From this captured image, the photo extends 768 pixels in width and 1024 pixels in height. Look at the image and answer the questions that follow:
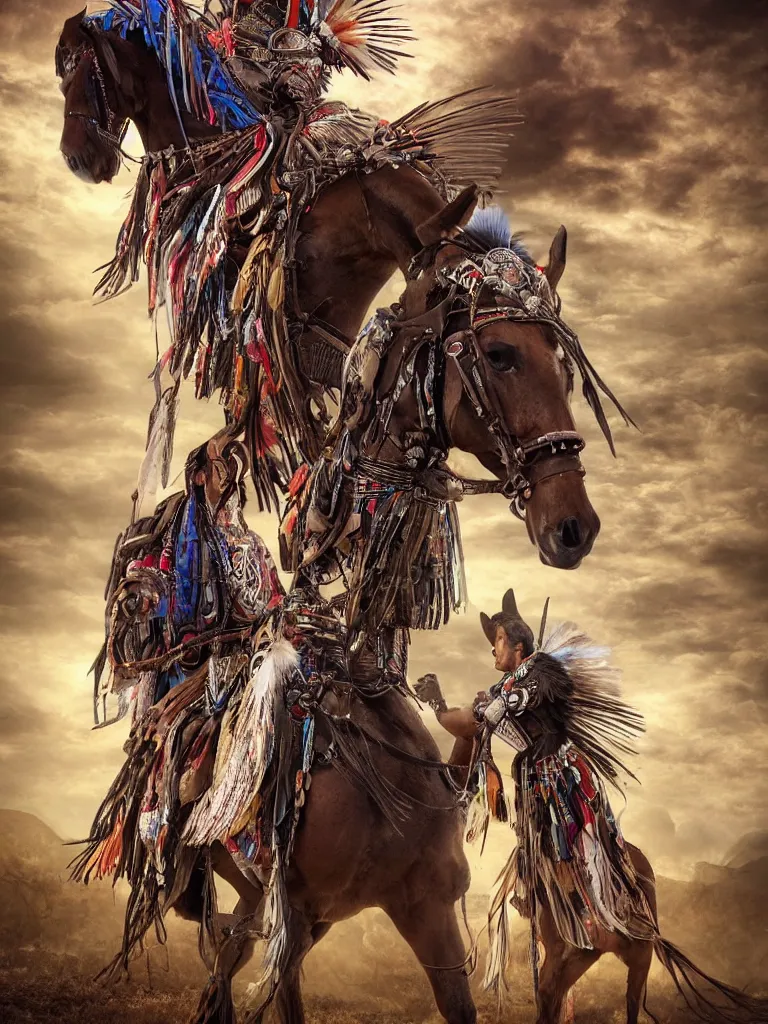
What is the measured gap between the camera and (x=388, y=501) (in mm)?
2221

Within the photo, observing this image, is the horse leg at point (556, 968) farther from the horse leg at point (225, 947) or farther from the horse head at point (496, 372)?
the horse head at point (496, 372)

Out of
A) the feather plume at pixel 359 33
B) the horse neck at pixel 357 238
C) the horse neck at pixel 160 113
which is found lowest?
the horse neck at pixel 357 238

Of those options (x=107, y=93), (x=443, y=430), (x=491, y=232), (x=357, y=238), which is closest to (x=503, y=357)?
(x=443, y=430)

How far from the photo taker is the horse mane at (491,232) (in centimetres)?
224

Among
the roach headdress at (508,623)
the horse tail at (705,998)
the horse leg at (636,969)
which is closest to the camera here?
the horse tail at (705,998)

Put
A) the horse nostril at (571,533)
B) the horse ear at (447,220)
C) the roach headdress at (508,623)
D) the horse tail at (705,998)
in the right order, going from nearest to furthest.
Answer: the horse nostril at (571,533), the horse ear at (447,220), the horse tail at (705,998), the roach headdress at (508,623)

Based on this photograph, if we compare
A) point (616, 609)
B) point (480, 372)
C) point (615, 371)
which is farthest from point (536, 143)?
point (480, 372)

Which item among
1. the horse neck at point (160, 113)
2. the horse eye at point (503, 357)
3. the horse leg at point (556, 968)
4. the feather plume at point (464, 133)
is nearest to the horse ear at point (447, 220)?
the horse eye at point (503, 357)

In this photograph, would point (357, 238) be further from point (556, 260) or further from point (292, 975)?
point (292, 975)

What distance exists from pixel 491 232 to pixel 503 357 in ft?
0.95

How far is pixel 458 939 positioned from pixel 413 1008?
84.5 inches

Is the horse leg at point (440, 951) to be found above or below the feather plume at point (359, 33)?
below

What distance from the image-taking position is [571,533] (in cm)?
199

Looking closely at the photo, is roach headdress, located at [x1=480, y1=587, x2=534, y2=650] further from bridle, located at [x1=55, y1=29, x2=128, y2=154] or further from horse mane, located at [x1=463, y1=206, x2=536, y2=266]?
bridle, located at [x1=55, y1=29, x2=128, y2=154]
